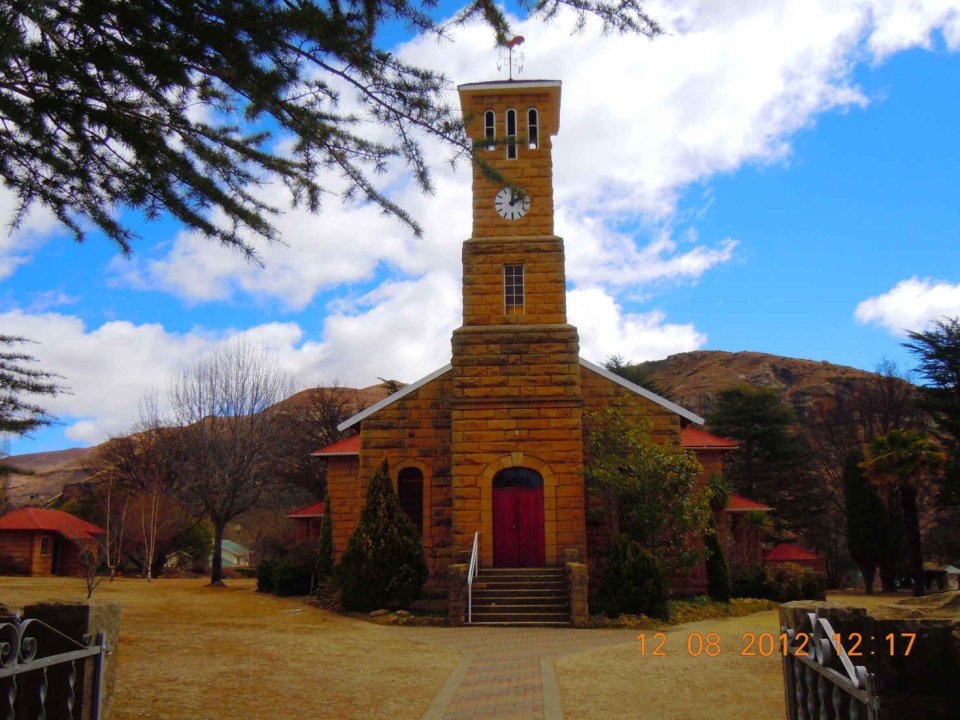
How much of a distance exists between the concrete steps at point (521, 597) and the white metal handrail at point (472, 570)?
12 centimetres

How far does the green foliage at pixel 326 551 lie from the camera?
74.0 ft

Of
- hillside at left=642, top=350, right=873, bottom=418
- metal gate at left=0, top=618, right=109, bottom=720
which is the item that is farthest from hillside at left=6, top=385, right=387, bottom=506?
hillside at left=642, top=350, right=873, bottom=418

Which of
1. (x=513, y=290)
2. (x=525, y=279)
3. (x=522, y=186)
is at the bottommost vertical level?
(x=513, y=290)

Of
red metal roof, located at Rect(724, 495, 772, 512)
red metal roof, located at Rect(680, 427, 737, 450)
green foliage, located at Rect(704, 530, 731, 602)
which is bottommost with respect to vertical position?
green foliage, located at Rect(704, 530, 731, 602)

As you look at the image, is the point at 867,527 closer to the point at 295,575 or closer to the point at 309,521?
the point at 309,521

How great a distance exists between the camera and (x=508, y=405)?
19.1 meters

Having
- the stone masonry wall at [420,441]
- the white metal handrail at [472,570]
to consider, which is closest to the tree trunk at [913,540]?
the white metal handrail at [472,570]

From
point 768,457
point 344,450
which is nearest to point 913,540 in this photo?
point 768,457

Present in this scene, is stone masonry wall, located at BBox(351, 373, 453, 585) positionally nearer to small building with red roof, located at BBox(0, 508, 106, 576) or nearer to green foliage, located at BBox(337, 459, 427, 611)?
green foliage, located at BBox(337, 459, 427, 611)

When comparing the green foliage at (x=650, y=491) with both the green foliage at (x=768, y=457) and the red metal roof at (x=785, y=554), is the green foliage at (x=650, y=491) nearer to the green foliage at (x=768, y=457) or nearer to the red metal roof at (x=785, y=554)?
the red metal roof at (x=785, y=554)

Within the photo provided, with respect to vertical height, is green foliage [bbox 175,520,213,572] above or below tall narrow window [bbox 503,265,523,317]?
below

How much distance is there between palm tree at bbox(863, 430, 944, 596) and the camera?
29.0 meters

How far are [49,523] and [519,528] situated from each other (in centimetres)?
2698

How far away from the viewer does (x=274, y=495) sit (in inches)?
1994
